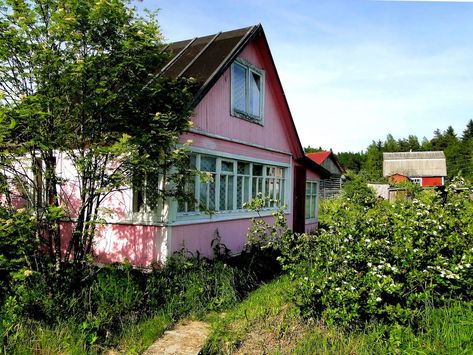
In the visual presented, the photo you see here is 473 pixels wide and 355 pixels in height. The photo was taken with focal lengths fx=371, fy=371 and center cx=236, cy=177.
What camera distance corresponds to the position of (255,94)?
11133 mm

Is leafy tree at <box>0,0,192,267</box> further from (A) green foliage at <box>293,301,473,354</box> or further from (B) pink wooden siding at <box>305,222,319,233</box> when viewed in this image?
(B) pink wooden siding at <box>305,222,319,233</box>

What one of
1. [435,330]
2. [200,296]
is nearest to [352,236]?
[435,330]

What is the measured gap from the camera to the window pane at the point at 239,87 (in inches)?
392

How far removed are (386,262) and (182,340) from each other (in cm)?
278

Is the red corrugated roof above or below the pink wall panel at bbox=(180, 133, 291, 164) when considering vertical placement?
above

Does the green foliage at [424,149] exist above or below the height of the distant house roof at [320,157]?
above

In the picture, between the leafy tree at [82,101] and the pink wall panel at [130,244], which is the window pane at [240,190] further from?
Answer: the leafy tree at [82,101]

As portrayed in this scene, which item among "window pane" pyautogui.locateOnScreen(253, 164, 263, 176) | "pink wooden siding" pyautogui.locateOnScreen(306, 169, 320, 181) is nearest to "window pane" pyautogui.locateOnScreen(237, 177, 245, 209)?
"window pane" pyautogui.locateOnScreen(253, 164, 263, 176)

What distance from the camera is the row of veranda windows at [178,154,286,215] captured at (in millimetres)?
8352

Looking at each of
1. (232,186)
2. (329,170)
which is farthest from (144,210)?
(329,170)

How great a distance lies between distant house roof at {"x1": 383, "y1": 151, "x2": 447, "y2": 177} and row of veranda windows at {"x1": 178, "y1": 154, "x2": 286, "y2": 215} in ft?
192

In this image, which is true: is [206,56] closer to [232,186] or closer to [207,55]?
[207,55]

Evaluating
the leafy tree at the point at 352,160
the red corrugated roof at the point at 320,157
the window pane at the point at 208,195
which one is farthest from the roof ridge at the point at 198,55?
the leafy tree at the point at 352,160

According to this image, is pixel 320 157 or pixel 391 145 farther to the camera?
pixel 391 145
